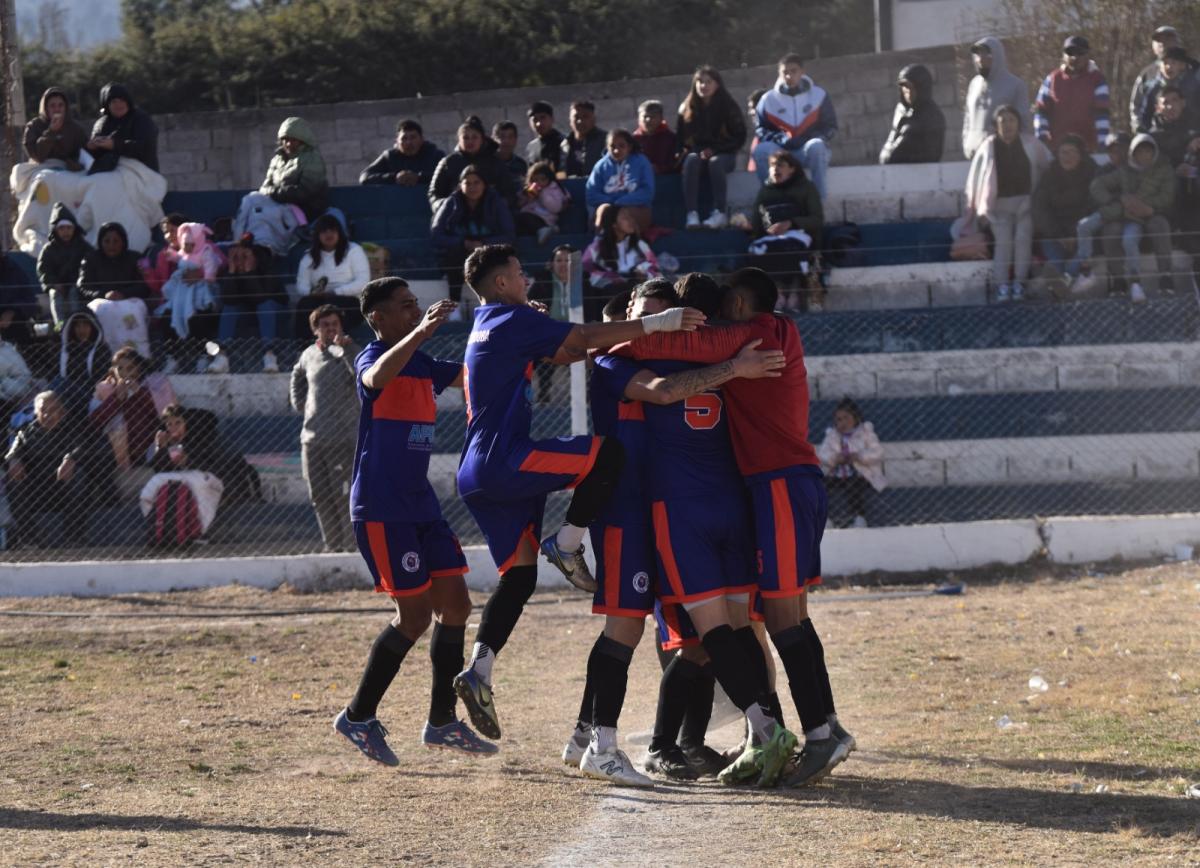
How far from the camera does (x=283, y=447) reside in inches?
531

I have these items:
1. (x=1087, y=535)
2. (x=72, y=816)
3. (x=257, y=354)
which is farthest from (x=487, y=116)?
(x=72, y=816)

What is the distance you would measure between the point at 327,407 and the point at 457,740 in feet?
18.3

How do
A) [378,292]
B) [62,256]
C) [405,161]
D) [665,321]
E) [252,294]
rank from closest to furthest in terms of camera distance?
A: [665,321]
[378,292]
[252,294]
[62,256]
[405,161]

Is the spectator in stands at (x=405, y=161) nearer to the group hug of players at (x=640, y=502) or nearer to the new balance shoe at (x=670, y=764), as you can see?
the group hug of players at (x=640, y=502)

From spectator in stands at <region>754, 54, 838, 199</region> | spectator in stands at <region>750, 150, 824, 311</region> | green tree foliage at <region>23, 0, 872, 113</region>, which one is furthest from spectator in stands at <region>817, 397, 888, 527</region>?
green tree foliage at <region>23, 0, 872, 113</region>

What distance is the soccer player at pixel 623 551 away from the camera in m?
6.55

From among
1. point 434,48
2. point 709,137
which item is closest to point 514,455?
point 709,137

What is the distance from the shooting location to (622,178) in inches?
577

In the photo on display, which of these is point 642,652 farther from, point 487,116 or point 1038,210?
point 487,116

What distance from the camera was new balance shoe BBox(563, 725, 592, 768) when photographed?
681cm

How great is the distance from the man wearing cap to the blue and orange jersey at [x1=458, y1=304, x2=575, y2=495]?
10.4 meters

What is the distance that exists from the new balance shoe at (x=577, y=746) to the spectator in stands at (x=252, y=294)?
7509 mm

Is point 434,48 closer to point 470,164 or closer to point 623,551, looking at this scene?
point 470,164

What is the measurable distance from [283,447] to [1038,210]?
6838mm
